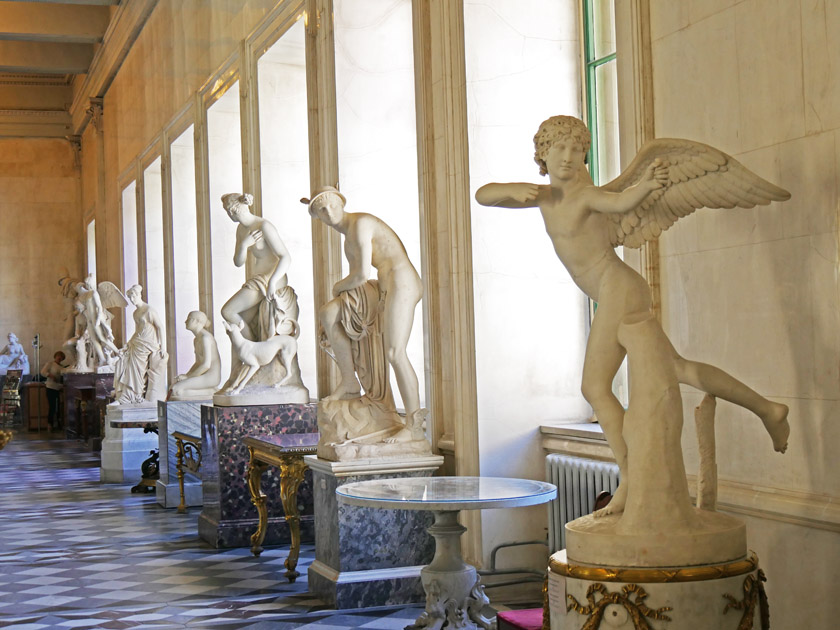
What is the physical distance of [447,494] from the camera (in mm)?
5367

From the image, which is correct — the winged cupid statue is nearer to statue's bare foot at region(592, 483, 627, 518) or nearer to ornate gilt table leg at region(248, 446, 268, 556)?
statue's bare foot at region(592, 483, 627, 518)

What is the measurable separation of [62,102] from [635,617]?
30471 mm

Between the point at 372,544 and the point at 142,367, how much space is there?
988 centimetres

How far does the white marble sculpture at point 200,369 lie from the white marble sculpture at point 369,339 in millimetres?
5209

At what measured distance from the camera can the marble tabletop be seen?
508cm

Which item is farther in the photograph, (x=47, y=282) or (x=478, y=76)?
(x=47, y=282)

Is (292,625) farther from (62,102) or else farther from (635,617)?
(62,102)

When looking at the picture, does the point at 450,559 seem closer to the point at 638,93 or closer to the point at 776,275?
the point at 776,275

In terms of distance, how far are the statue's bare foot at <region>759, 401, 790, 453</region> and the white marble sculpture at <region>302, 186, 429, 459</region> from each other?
11.4 ft

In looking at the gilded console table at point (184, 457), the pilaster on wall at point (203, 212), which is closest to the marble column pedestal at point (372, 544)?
the gilded console table at point (184, 457)

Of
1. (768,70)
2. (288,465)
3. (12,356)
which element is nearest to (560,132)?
(768,70)

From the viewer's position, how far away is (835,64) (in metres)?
4.07

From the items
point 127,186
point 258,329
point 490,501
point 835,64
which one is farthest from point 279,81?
point 127,186

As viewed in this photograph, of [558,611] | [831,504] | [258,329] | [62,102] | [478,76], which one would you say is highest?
[62,102]
